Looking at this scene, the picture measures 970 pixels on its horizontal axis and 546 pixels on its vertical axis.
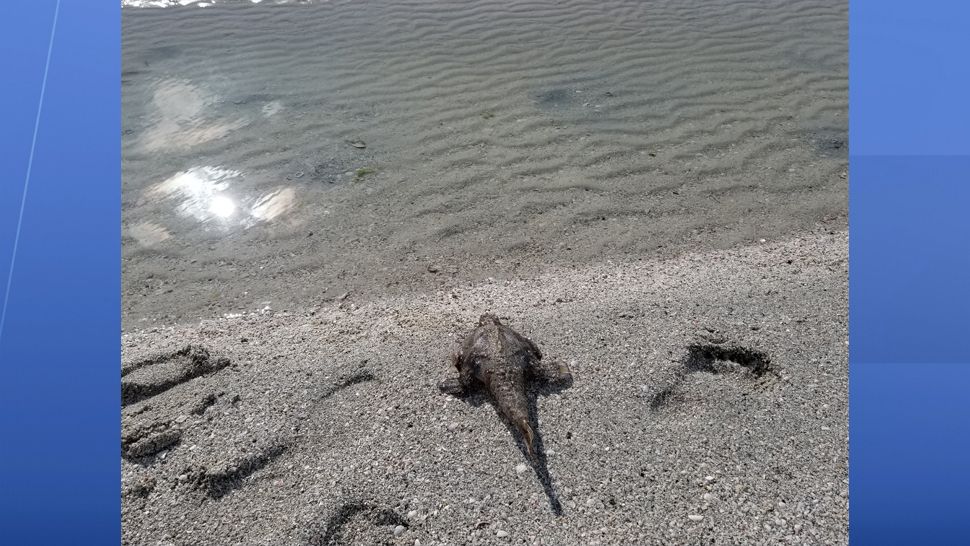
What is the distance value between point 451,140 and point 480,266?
1.93 m

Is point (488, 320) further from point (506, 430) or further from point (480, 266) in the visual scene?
point (480, 266)

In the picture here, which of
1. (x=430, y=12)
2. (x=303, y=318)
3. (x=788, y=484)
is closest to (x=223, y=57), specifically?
(x=430, y=12)

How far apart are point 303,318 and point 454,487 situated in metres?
1.98

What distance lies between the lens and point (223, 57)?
791cm

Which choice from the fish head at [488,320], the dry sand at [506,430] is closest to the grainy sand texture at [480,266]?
the dry sand at [506,430]

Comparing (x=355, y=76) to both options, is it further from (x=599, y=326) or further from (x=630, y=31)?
(x=599, y=326)

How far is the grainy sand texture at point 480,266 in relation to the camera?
9.25ft

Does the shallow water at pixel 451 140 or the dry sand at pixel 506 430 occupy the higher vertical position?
the shallow water at pixel 451 140

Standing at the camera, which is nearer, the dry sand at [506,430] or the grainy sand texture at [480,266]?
the dry sand at [506,430]

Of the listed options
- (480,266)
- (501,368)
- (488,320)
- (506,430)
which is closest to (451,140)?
(480,266)

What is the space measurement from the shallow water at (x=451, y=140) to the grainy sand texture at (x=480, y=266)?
32mm

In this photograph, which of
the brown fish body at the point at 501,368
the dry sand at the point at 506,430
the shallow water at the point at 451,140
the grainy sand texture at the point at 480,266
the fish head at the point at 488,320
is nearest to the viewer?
the dry sand at the point at 506,430

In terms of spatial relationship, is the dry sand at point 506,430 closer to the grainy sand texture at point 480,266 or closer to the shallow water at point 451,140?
the grainy sand texture at point 480,266

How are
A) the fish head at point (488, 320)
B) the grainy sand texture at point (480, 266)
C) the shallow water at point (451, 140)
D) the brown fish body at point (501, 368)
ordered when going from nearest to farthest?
1. the grainy sand texture at point (480, 266)
2. the brown fish body at point (501, 368)
3. the fish head at point (488, 320)
4. the shallow water at point (451, 140)
